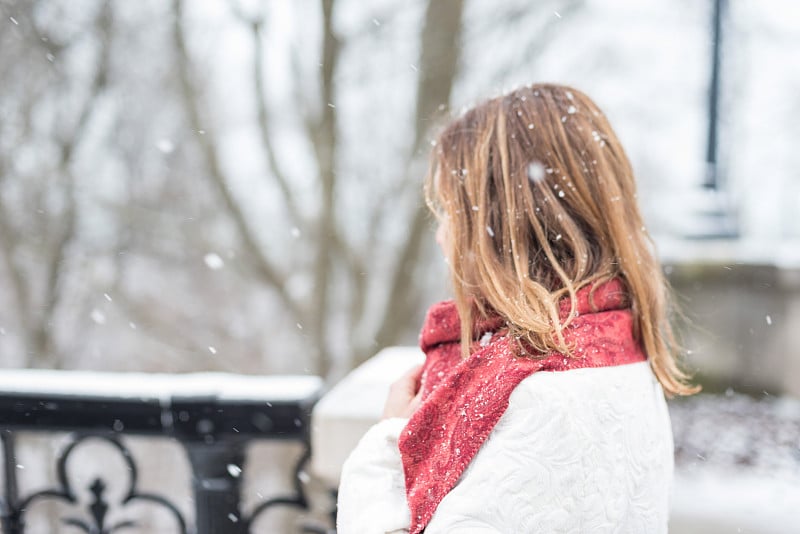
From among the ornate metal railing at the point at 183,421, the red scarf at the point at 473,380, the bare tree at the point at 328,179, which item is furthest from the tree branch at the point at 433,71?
the red scarf at the point at 473,380

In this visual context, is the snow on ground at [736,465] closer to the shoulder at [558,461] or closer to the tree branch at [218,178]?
the shoulder at [558,461]

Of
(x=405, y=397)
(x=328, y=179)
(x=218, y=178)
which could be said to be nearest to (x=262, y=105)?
(x=218, y=178)

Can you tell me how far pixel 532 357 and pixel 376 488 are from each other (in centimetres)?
40

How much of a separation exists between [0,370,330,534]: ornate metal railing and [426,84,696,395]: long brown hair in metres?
0.71

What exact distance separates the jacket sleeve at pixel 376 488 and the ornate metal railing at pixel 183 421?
482 mm

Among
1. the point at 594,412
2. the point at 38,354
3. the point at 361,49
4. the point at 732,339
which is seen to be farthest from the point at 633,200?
the point at 38,354

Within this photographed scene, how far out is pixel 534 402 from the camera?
1.23 metres

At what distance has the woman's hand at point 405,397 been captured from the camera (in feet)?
4.92

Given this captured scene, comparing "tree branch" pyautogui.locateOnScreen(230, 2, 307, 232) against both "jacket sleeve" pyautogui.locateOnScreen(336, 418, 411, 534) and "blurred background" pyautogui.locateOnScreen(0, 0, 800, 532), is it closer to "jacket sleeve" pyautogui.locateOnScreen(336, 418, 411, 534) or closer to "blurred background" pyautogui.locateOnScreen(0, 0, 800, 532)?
"blurred background" pyautogui.locateOnScreen(0, 0, 800, 532)

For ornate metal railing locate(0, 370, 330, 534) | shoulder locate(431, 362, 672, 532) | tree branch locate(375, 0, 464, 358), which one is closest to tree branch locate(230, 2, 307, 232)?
tree branch locate(375, 0, 464, 358)

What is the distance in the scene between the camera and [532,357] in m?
1.27

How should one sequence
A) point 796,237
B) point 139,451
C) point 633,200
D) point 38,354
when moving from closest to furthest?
point 633,200, point 38,354, point 139,451, point 796,237

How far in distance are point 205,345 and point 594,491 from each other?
11853 mm

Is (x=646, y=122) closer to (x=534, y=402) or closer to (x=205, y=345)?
(x=205, y=345)
